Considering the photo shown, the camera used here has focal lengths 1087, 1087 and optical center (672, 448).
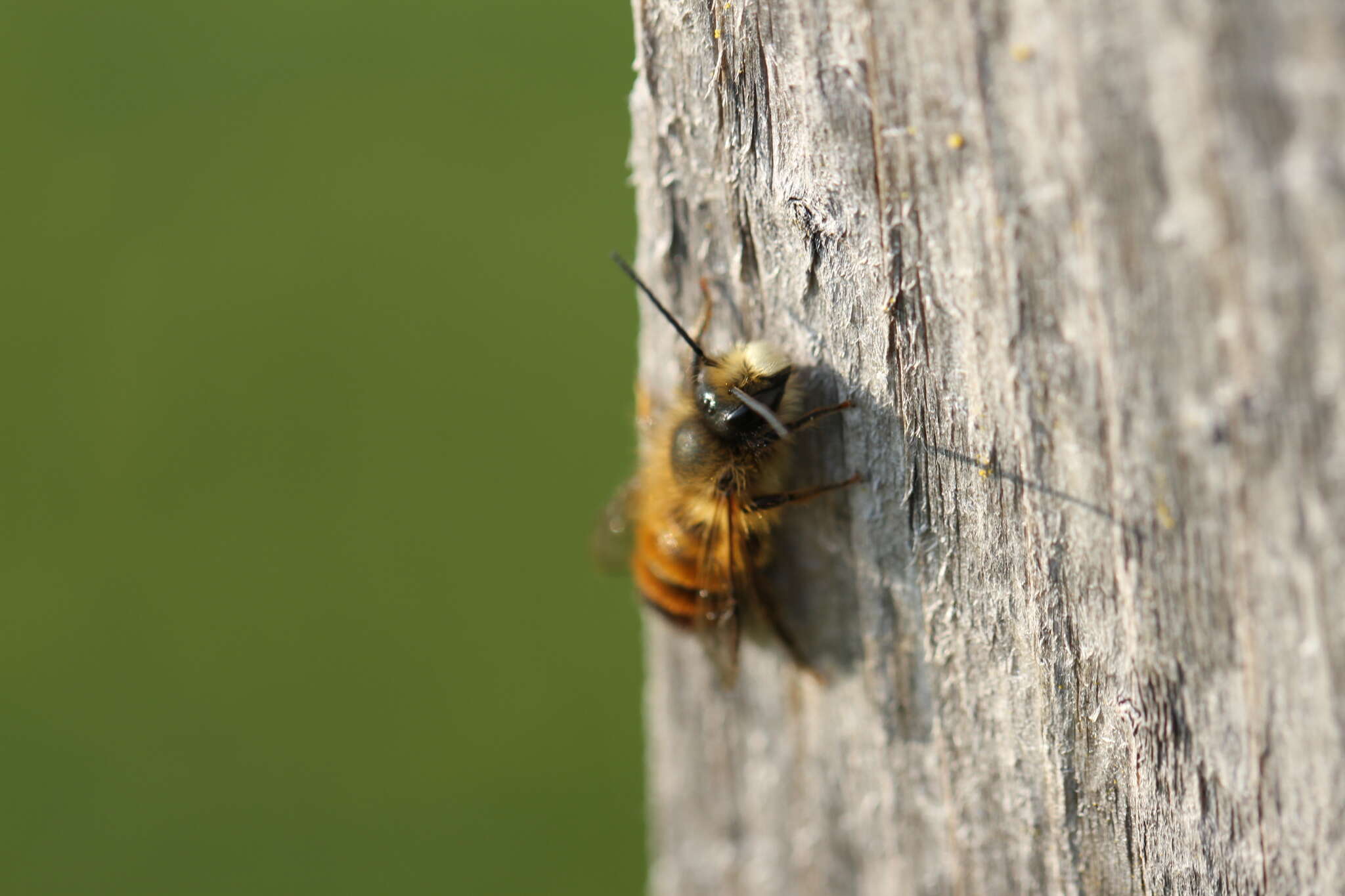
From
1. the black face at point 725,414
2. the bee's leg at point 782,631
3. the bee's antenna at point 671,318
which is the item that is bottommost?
the bee's leg at point 782,631

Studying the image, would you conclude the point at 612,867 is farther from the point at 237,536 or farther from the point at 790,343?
the point at 790,343

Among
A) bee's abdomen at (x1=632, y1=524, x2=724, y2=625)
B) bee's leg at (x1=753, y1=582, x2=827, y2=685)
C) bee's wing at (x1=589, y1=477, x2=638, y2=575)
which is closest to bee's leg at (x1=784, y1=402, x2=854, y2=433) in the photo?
bee's leg at (x1=753, y1=582, x2=827, y2=685)

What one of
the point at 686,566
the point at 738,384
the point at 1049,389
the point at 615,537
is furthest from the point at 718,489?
the point at 1049,389

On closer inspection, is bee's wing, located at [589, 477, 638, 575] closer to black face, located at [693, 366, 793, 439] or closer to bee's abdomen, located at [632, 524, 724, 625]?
bee's abdomen, located at [632, 524, 724, 625]

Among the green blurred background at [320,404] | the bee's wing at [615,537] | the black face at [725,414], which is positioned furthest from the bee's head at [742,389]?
the green blurred background at [320,404]

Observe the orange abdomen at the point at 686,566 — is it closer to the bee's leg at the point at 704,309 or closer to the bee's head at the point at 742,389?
the bee's head at the point at 742,389

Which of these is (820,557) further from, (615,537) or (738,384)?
(615,537)

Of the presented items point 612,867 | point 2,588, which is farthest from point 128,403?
point 612,867

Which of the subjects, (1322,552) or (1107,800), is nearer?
(1322,552)
